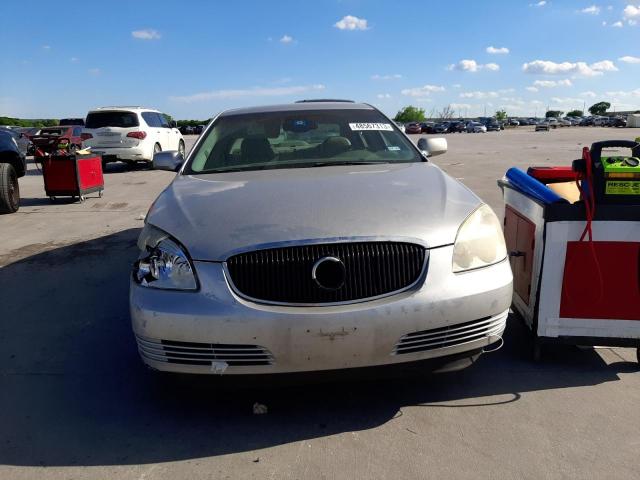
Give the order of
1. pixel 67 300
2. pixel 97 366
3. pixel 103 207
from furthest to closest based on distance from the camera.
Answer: pixel 103 207, pixel 67 300, pixel 97 366

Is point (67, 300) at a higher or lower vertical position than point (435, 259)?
lower

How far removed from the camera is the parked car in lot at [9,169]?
8.37 metres

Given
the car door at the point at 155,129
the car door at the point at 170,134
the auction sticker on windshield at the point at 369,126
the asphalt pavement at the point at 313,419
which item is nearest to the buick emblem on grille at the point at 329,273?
the asphalt pavement at the point at 313,419

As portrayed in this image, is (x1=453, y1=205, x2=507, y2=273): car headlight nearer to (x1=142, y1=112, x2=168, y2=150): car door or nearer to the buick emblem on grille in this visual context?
the buick emblem on grille

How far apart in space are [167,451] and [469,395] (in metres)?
1.54

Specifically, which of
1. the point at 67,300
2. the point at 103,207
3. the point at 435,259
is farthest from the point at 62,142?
the point at 435,259

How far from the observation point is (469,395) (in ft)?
9.45

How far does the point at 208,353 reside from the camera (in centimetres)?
244

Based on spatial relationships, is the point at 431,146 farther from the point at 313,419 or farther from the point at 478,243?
the point at 313,419

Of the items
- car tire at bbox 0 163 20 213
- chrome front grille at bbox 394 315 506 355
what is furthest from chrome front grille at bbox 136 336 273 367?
car tire at bbox 0 163 20 213

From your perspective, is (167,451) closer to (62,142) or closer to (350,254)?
(350,254)

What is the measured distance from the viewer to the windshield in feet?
12.6

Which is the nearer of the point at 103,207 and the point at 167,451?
the point at 167,451

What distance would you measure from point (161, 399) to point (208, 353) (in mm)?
683
